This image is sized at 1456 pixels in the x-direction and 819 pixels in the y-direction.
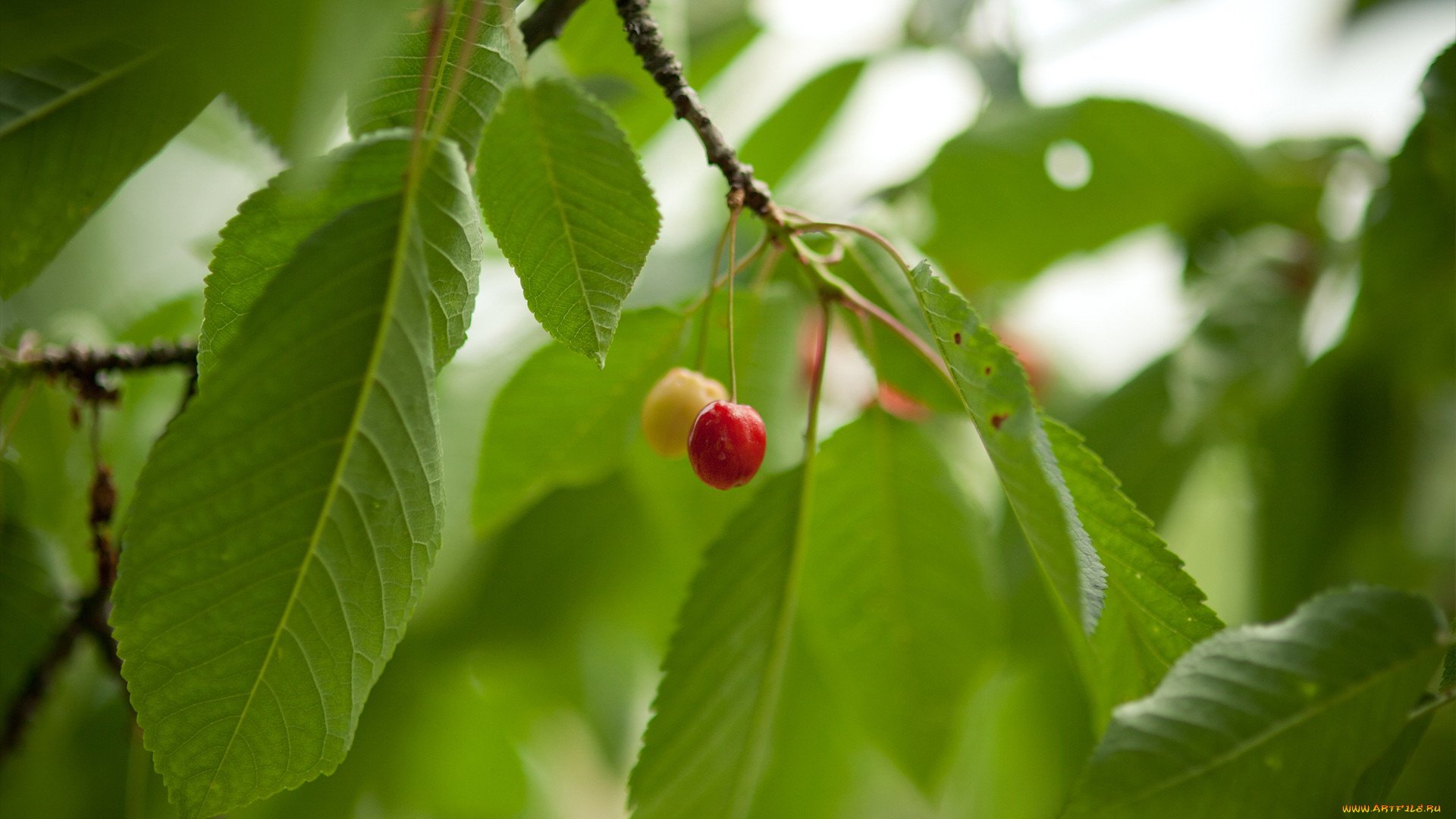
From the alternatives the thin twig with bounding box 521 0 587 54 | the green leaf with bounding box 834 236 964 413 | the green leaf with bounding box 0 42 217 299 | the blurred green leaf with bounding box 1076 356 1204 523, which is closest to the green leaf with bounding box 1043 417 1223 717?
the green leaf with bounding box 834 236 964 413

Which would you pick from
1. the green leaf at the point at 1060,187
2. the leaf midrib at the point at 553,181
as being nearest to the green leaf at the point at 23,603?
the leaf midrib at the point at 553,181

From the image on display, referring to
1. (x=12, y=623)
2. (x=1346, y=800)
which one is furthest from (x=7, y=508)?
(x=1346, y=800)

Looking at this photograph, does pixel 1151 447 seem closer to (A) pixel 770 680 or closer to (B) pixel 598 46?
(A) pixel 770 680

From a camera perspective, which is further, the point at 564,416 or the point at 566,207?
the point at 564,416

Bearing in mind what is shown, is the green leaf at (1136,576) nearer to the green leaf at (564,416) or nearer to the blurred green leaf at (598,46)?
the green leaf at (564,416)

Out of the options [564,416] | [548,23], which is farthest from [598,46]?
[564,416]

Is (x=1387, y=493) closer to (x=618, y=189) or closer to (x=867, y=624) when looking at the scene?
(x=867, y=624)
